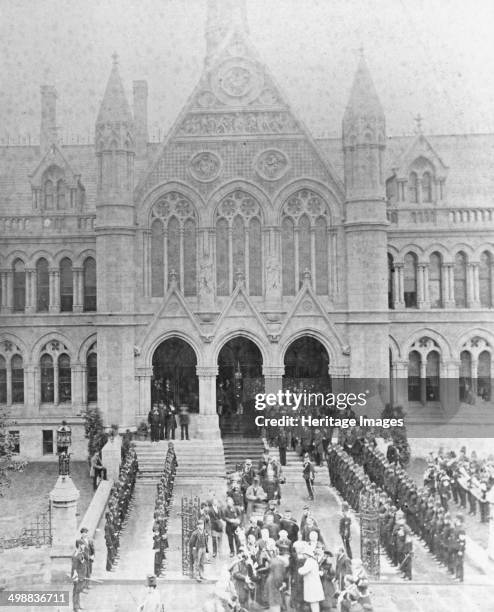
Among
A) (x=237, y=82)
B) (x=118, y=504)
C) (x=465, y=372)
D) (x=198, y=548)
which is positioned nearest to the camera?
(x=198, y=548)

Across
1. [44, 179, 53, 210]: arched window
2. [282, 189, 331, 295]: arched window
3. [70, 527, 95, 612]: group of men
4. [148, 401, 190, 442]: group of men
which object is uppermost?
[44, 179, 53, 210]: arched window

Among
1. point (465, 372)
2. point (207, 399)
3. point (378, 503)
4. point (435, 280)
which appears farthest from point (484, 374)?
point (378, 503)

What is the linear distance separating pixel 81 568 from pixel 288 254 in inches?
704

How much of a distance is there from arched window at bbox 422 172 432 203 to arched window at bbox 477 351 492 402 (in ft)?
23.3

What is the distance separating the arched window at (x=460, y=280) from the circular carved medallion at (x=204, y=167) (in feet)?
36.1

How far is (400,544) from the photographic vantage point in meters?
20.8

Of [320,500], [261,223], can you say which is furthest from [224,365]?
[320,500]

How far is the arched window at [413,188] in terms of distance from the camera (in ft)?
118

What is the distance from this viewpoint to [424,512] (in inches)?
912

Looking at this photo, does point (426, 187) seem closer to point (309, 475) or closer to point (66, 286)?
point (309, 475)

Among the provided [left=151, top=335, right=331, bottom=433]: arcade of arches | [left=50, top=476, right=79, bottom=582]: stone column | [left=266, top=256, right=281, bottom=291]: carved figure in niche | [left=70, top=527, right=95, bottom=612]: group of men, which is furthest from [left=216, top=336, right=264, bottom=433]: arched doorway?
[left=70, top=527, right=95, bottom=612]: group of men

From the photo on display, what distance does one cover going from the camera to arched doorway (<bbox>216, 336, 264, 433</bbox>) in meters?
33.7

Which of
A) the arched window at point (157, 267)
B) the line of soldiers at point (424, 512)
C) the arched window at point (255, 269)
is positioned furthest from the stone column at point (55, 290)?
the line of soldiers at point (424, 512)

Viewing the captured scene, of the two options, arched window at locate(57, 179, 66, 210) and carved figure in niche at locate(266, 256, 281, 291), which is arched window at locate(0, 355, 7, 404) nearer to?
arched window at locate(57, 179, 66, 210)
